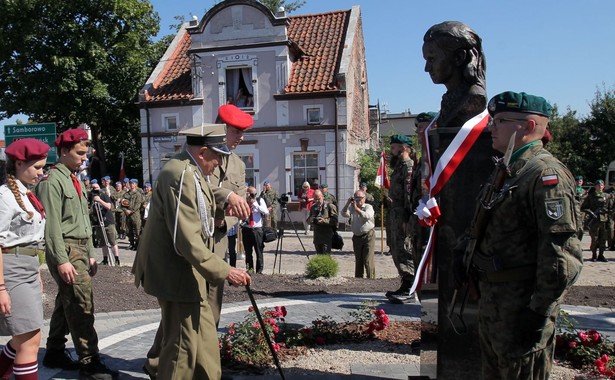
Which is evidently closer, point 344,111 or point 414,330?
point 414,330

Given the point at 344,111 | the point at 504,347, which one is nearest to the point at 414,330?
the point at 504,347

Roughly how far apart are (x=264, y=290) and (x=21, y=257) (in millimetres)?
4930

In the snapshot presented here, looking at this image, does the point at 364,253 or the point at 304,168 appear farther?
the point at 304,168

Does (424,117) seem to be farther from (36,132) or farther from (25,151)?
(36,132)

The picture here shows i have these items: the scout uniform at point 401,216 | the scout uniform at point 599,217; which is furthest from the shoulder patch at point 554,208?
the scout uniform at point 599,217

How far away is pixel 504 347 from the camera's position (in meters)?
2.82

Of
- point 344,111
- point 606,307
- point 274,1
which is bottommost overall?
point 606,307

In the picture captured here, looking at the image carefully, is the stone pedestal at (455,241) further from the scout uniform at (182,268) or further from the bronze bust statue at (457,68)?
the scout uniform at (182,268)

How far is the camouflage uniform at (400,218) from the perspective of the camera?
7.13m

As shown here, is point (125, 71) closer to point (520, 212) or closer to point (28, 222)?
point (28, 222)

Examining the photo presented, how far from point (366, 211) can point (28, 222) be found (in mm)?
6783

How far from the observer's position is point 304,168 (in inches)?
886

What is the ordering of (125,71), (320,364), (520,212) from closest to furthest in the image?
(520,212) → (320,364) → (125,71)

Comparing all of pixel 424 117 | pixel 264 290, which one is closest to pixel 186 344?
pixel 424 117
